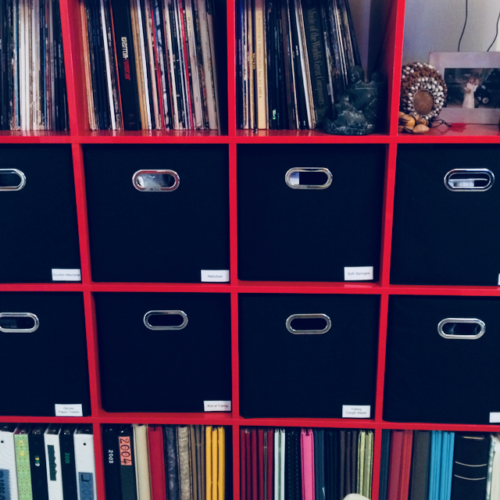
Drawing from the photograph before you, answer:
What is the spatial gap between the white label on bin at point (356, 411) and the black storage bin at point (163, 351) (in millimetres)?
320

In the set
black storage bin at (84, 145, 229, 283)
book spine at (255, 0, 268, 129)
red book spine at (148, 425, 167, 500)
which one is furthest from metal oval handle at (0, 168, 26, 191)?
red book spine at (148, 425, 167, 500)

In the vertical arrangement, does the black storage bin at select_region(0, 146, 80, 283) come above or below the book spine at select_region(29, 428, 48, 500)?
above

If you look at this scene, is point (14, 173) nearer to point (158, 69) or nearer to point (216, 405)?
point (158, 69)

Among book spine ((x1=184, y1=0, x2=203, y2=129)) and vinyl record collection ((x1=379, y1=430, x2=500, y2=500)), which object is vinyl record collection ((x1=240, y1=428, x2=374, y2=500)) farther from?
book spine ((x1=184, y1=0, x2=203, y2=129))

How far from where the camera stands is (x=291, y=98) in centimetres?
138

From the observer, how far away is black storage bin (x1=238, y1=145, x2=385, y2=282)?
4.11 feet

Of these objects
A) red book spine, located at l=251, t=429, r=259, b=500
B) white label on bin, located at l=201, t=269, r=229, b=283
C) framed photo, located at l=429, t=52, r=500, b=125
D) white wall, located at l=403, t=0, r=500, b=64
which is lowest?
red book spine, located at l=251, t=429, r=259, b=500

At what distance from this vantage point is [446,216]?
1.26 metres

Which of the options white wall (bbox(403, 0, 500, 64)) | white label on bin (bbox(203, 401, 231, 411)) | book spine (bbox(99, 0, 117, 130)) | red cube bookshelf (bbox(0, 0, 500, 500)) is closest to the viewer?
red cube bookshelf (bbox(0, 0, 500, 500))

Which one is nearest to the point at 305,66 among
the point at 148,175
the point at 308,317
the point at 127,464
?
the point at 148,175

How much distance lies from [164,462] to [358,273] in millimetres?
759

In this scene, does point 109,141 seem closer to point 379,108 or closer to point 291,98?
point 291,98

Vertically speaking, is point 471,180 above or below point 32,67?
below

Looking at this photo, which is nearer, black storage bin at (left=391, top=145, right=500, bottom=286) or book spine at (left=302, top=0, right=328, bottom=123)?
black storage bin at (left=391, top=145, right=500, bottom=286)
